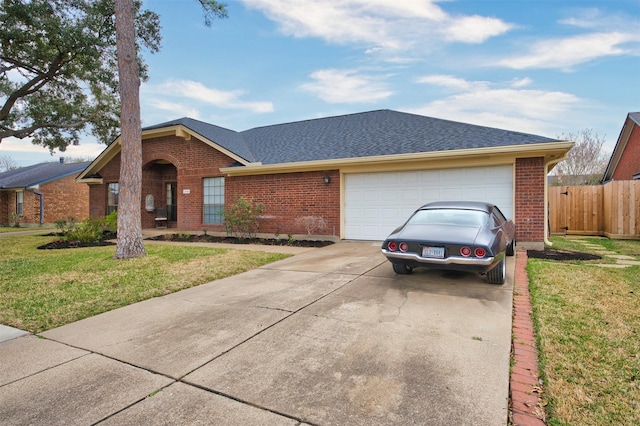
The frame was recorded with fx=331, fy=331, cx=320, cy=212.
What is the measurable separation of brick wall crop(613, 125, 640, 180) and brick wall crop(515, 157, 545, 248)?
11.5m

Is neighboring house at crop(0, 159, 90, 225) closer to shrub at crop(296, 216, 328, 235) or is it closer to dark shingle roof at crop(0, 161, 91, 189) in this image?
dark shingle roof at crop(0, 161, 91, 189)

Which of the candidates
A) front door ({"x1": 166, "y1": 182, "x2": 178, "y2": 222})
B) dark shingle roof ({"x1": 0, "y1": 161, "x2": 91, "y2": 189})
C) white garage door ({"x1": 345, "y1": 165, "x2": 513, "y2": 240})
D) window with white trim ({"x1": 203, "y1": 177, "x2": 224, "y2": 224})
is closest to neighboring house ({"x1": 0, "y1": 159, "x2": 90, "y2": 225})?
dark shingle roof ({"x1": 0, "y1": 161, "x2": 91, "y2": 189})

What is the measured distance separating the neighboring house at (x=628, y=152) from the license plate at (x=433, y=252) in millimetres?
15837

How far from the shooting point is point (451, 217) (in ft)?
18.2

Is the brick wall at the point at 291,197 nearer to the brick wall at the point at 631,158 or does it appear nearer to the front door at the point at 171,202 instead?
the front door at the point at 171,202

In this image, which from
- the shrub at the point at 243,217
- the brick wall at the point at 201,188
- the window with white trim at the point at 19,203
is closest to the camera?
the brick wall at the point at 201,188

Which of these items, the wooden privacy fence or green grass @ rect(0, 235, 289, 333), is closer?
green grass @ rect(0, 235, 289, 333)

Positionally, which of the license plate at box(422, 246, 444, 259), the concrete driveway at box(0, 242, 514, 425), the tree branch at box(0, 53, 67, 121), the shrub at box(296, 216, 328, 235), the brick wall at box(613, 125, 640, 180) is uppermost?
the tree branch at box(0, 53, 67, 121)

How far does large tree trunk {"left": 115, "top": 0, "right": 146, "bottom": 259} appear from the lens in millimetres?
8453

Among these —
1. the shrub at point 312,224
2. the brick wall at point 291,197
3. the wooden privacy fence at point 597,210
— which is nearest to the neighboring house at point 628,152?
the wooden privacy fence at point 597,210

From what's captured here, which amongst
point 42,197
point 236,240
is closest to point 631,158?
point 236,240

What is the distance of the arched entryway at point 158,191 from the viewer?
52.7ft

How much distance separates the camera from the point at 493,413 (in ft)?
7.09

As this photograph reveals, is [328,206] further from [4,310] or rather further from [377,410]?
[377,410]
